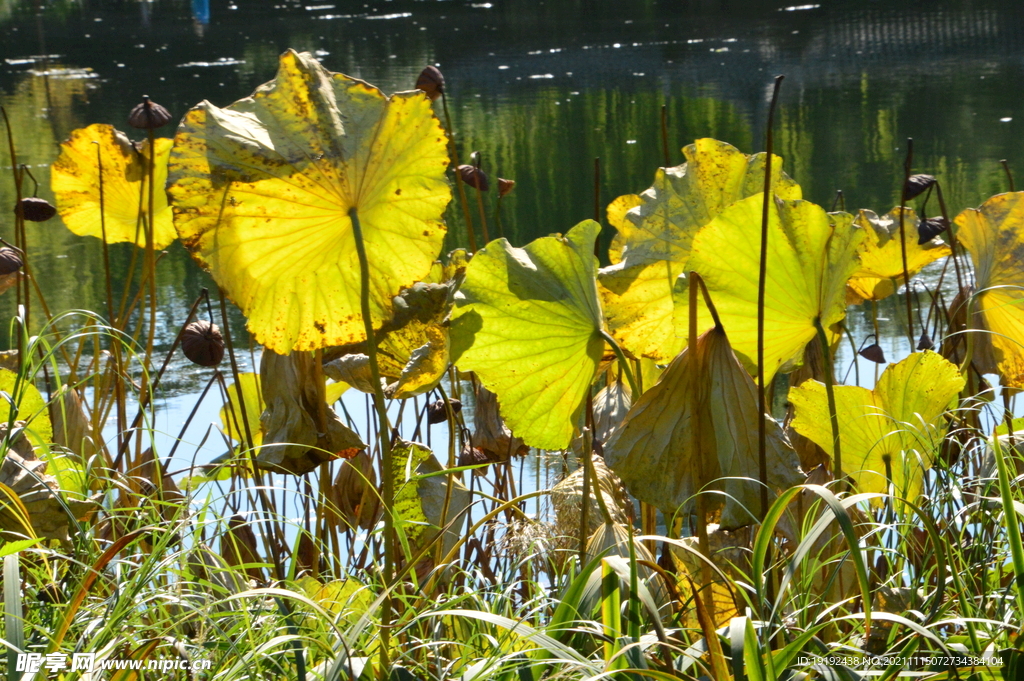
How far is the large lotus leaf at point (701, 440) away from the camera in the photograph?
604 mm

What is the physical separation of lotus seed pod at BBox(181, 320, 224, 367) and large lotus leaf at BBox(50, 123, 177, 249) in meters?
0.15

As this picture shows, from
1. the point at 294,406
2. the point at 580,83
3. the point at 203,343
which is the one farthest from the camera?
the point at 580,83

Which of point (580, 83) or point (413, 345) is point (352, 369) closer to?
point (413, 345)

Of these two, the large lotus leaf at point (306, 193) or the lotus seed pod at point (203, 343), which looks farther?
the lotus seed pod at point (203, 343)

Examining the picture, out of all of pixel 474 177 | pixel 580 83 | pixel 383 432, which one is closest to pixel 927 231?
pixel 474 177

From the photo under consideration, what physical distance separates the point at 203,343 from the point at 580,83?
5.01 metres

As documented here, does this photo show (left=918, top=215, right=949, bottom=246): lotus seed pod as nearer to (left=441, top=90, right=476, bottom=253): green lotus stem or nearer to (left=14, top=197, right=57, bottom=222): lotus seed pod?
(left=441, top=90, right=476, bottom=253): green lotus stem

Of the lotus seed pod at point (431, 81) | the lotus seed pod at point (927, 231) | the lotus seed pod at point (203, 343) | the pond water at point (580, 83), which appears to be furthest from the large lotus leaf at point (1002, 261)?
the pond water at point (580, 83)

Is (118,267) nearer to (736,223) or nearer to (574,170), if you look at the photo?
(574,170)

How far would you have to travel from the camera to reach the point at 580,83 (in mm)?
5680

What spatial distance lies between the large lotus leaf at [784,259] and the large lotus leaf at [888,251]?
0.35 metres

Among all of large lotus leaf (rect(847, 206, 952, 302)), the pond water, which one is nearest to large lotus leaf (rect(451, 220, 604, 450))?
large lotus leaf (rect(847, 206, 952, 302))

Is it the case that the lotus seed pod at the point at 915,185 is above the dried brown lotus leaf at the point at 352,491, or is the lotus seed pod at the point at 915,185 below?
above

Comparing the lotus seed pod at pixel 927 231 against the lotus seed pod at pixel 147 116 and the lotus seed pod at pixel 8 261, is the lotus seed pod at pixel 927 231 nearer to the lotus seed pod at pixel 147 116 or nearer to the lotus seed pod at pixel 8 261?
the lotus seed pod at pixel 147 116
